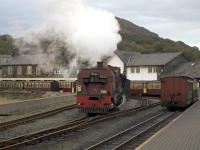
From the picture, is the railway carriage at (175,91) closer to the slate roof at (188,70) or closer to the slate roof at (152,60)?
the slate roof at (188,70)

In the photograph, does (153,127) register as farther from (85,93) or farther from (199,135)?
(85,93)

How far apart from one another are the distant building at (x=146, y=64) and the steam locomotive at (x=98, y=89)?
51486mm

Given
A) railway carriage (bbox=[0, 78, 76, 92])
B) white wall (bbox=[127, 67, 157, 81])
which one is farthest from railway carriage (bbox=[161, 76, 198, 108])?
white wall (bbox=[127, 67, 157, 81])

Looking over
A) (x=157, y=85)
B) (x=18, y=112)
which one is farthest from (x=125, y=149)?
(x=157, y=85)

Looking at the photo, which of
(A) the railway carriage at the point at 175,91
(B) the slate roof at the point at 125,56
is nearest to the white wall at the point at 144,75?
(B) the slate roof at the point at 125,56

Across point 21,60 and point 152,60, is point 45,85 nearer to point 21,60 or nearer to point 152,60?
point 152,60

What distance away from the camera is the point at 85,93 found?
26.3 meters

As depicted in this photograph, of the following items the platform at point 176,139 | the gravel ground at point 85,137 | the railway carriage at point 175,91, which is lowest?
the gravel ground at point 85,137

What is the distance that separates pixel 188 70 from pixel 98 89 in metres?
55.8

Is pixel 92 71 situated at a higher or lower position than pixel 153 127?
higher

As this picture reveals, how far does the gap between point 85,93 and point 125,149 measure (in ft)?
42.1

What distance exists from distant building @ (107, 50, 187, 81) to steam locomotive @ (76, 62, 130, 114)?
51486mm

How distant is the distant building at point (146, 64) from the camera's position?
79.4 metres

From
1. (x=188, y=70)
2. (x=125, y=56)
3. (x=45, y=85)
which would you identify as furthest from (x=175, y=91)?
(x=125, y=56)
